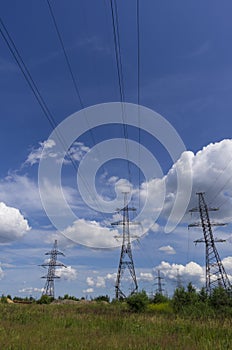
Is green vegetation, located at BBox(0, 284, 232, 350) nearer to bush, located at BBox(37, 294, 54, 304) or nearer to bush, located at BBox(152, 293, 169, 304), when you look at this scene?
bush, located at BBox(152, 293, 169, 304)

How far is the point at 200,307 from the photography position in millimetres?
25328

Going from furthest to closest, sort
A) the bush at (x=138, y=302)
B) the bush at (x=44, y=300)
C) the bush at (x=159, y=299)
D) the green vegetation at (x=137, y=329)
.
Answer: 1. the bush at (x=44, y=300)
2. the bush at (x=159, y=299)
3. the bush at (x=138, y=302)
4. the green vegetation at (x=137, y=329)

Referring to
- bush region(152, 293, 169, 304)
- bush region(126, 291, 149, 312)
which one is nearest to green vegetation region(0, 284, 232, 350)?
bush region(126, 291, 149, 312)

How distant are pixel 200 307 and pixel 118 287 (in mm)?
21803

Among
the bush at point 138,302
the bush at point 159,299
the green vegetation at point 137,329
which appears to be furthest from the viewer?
the bush at point 159,299

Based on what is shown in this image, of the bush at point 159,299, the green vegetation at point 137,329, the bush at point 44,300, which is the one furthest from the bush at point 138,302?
the bush at point 44,300

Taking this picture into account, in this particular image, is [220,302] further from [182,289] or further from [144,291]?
[144,291]

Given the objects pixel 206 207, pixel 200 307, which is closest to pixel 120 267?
pixel 206 207

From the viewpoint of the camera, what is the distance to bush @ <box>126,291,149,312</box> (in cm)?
2877

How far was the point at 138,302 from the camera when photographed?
28.8 meters

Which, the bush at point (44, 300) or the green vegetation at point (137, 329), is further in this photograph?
the bush at point (44, 300)

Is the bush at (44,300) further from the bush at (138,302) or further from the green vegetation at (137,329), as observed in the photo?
the bush at (138,302)

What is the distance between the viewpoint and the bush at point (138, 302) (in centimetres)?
2877

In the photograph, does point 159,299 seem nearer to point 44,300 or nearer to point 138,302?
point 138,302
